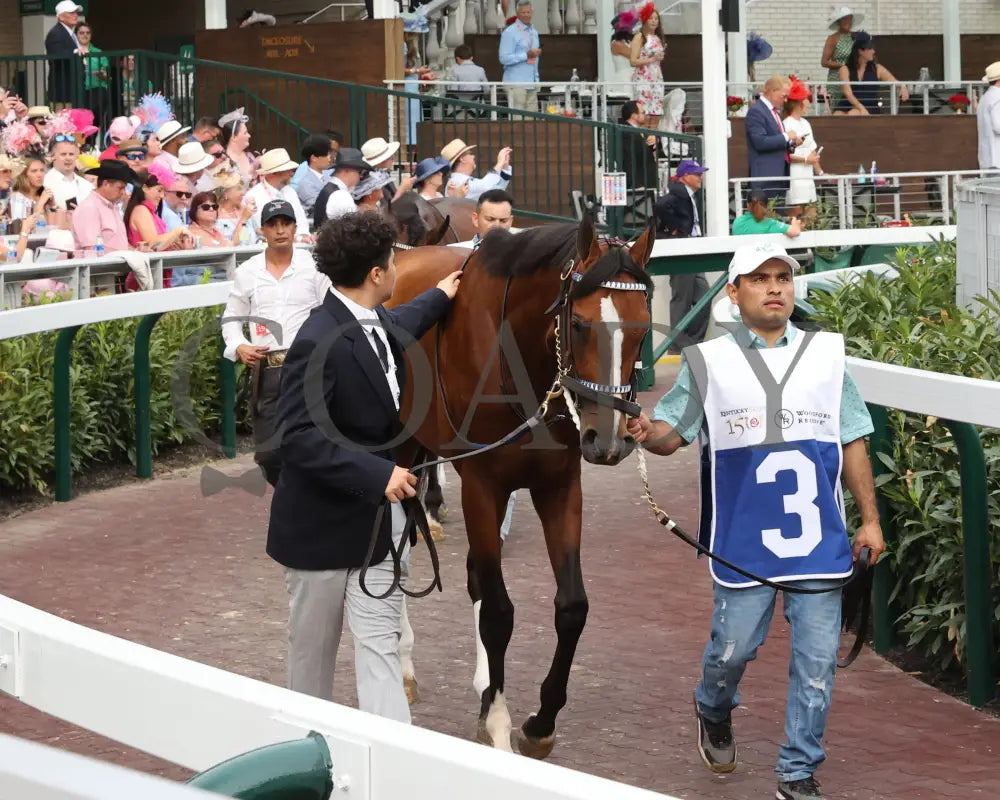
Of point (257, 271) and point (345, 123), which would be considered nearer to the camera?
point (257, 271)

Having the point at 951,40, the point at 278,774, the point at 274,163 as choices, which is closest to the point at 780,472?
the point at 278,774

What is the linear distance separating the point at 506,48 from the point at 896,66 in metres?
11.6

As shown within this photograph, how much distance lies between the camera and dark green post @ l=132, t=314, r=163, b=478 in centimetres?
1025

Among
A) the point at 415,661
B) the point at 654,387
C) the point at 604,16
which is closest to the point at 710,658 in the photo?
the point at 415,661

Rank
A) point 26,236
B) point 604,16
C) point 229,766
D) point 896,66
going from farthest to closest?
1. point 896,66
2. point 604,16
3. point 26,236
4. point 229,766

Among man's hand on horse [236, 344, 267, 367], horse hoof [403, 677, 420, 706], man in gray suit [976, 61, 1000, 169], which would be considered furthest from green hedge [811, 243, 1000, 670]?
man in gray suit [976, 61, 1000, 169]

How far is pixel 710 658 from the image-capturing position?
5.09 metres

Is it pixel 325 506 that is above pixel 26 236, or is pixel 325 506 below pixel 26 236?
below

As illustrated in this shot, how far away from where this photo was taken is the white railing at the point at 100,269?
1030 cm

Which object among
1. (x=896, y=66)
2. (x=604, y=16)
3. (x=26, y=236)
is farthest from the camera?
(x=896, y=66)

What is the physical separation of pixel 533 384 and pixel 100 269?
635 cm

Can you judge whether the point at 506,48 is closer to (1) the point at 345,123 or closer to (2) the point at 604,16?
(1) the point at 345,123

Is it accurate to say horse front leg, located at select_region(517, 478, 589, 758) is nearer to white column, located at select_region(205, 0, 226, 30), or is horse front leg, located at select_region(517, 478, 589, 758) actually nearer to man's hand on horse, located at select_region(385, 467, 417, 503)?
man's hand on horse, located at select_region(385, 467, 417, 503)

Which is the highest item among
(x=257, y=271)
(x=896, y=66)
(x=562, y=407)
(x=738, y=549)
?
(x=896, y=66)
